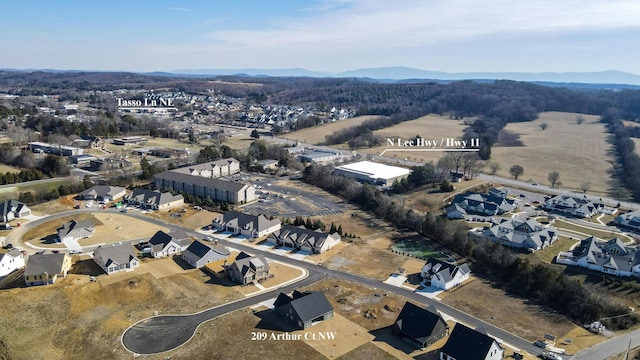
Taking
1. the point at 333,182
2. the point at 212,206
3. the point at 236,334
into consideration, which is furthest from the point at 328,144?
the point at 236,334

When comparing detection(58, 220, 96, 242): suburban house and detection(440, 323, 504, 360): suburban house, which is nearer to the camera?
detection(440, 323, 504, 360): suburban house

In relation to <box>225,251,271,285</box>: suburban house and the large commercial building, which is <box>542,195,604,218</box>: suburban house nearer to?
the large commercial building

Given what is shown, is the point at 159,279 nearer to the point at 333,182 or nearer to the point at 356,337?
the point at 356,337

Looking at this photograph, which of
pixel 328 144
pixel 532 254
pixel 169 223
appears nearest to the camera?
Answer: pixel 532 254

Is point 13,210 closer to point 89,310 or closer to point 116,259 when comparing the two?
point 116,259

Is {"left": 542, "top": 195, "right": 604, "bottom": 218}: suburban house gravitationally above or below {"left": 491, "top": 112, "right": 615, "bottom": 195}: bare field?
below

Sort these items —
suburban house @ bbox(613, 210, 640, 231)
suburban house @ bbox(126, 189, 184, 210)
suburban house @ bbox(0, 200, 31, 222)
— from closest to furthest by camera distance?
suburban house @ bbox(0, 200, 31, 222) < suburban house @ bbox(613, 210, 640, 231) < suburban house @ bbox(126, 189, 184, 210)

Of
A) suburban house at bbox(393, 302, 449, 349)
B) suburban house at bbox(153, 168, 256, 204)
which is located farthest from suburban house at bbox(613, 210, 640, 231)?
Answer: suburban house at bbox(153, 168, 256, 204)
